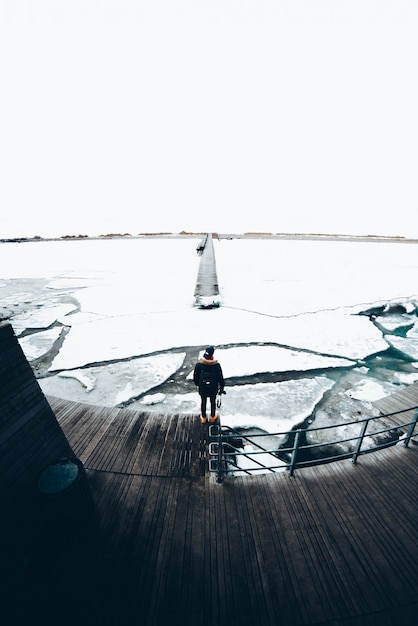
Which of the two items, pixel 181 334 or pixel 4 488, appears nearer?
pixel 4 488

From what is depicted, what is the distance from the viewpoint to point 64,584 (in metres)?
3.10

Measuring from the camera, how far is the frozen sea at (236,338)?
26.1 ft

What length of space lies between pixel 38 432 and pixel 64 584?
175 cm

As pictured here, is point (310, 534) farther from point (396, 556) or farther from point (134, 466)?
point (134, 466)

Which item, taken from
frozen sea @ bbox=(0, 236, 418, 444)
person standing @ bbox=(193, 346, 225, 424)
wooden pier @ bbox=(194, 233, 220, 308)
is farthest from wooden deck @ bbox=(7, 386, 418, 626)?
wooden pier @ bbox=(194, 233, 220, 308)

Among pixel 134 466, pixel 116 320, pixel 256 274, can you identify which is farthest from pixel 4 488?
pixel 256 274

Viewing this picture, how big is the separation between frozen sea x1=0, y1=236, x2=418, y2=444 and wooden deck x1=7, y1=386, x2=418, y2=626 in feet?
7.54

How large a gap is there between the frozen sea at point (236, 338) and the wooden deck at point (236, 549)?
2298 millimetres

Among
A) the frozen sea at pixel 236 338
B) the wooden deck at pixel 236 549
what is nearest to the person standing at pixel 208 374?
the wooden deck at pixel 236 549

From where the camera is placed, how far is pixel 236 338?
11.4m

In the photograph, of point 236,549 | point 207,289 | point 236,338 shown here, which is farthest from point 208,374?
point 207,289

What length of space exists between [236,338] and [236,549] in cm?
820

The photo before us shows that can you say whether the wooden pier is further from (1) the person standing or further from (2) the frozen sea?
(1) the person standing

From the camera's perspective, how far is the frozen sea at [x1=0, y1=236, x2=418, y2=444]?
26.1 ft
